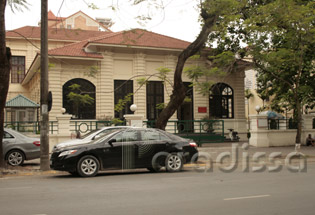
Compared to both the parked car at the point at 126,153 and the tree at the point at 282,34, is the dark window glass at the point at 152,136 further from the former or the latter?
the tree at the point at 282,34

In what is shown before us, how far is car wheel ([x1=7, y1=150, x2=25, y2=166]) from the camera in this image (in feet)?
50.5

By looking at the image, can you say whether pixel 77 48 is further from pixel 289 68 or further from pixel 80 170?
pixel 80 170

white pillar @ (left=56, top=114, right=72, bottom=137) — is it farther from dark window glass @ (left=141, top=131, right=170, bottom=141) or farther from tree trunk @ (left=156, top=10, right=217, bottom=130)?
dark window glass @ (left=141, top=131, right=170, bottom=141)

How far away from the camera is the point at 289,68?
26.3 meters

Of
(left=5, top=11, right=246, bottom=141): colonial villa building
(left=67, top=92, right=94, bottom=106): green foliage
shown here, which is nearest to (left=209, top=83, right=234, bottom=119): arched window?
(left=5, top=11, right=246, bottom=141): colonial villa building

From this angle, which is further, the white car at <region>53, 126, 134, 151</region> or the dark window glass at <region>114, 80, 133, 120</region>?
the dark window glass at <region>114, 80, 133, 120</region>

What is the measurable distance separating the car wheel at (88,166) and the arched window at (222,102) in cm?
2234

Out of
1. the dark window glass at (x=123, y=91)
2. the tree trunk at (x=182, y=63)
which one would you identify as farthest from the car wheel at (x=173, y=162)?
the dark window glass at (x=123, y=91)

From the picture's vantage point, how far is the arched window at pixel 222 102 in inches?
1329

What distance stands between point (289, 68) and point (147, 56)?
11179 millimetres

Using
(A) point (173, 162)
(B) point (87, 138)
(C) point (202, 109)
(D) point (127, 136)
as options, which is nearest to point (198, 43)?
(A) point (173, 162)

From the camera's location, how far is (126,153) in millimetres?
12570

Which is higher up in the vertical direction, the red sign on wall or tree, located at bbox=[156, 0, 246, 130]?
tree, located at bbox=[156, 0, 246, 130]

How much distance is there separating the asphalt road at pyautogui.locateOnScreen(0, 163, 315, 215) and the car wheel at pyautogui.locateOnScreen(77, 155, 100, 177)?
1.25 feet
